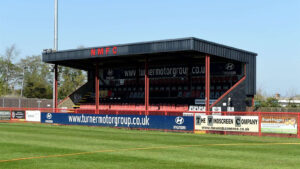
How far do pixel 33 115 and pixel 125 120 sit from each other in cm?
1169

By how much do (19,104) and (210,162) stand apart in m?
54.5

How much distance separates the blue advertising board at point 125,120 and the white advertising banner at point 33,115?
605mm

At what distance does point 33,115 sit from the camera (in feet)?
128

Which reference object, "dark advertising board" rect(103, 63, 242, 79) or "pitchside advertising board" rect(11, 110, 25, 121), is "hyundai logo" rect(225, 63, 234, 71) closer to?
"dark advertising board" rect(103, 63, 242, 79)

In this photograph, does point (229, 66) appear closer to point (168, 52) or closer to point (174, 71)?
point (174, 71)

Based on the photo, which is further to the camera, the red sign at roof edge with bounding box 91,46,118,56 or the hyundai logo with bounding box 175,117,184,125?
the red sign at roof edge with bounding box 91,46,118,56

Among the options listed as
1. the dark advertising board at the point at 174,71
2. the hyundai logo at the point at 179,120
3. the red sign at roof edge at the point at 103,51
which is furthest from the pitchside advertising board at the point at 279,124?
the red sign at roof edge at the point at 103,51

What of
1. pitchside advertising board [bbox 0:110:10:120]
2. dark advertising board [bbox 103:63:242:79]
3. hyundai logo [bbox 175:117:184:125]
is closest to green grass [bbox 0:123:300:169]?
hyundai logo [bbox 175:117:184:125]

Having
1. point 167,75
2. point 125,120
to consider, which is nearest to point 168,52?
point 125,120

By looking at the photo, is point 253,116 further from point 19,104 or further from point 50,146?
point 19,104

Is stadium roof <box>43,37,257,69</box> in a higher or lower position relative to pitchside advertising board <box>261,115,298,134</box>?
higher

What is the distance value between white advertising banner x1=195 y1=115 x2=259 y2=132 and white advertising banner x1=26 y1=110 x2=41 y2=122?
17295 millimetres

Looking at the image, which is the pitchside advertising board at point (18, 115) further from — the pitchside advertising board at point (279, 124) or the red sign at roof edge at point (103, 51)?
the pitchside advertising board at point (279, 124)

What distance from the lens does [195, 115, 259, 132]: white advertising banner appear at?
2522 centimetres
